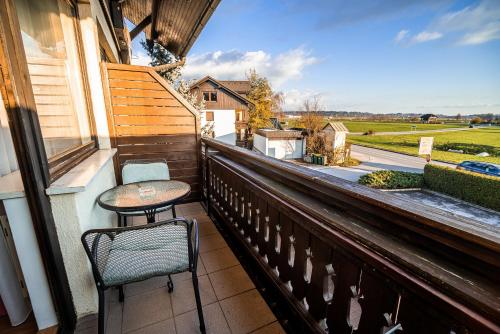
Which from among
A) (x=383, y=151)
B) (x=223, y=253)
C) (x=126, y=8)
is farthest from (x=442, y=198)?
(x=383, y=151)

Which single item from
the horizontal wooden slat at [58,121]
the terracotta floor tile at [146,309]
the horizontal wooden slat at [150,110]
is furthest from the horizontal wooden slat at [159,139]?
the terracotta floor tile at [146,309]

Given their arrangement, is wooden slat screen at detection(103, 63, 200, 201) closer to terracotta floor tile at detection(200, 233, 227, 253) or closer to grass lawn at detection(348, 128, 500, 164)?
terracotta floor tile at detection(200, 233, 227, 253)

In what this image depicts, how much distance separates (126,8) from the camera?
4883 millimetres

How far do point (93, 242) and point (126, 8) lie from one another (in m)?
5.87

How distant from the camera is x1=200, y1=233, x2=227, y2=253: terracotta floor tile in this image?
2.29 metres

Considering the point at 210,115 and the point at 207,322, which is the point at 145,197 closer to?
the point at 207,322

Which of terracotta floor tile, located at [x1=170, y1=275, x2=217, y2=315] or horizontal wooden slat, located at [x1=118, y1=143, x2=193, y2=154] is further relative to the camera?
horizontal wooden slat, located at [x1=118, y1=143, x2=193, y2=154]

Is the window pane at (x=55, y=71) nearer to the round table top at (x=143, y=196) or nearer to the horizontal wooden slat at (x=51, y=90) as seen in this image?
the horizontal wooden slat at (x=51, y=90)

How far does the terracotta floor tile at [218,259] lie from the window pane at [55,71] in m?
1.49

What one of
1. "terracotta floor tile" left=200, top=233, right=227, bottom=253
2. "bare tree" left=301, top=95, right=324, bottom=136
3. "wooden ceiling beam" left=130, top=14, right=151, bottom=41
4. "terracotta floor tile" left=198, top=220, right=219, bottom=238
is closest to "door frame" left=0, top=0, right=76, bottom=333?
"terracotta floor tile" left=200, top=233, right=227, bottom=253

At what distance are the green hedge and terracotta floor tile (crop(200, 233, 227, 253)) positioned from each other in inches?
322

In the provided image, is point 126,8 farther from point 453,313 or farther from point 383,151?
point 383,151

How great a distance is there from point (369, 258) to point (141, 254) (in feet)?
3.85

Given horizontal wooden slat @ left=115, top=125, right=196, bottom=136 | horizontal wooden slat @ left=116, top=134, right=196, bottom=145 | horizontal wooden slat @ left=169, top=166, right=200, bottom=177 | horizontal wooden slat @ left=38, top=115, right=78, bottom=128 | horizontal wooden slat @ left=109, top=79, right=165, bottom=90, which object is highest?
horizontal wooden slat @ left=109, top=79, right=165, bottom=90
